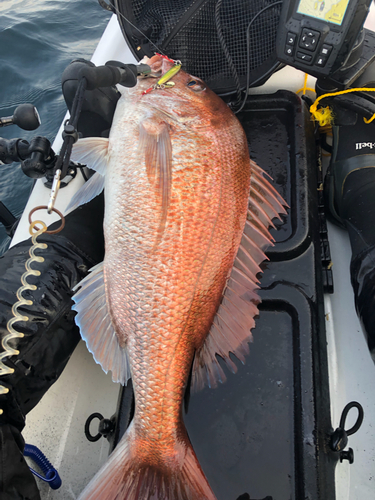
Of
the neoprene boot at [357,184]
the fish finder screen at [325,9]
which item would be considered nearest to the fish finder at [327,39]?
the fish finder screen at [325,9]

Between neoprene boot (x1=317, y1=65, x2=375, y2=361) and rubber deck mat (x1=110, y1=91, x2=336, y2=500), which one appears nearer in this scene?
rubber deck mat (x1=110, y1=91, x2=336, y2=500)

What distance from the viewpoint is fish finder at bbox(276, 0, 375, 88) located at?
4.81 ft

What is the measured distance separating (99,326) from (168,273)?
397mm

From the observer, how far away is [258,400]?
1328mm

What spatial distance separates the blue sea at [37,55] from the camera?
3.56 meters

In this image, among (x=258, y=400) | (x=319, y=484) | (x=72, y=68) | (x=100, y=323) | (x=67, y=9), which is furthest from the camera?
(x=67, y=9)

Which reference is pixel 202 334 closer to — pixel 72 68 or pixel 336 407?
pixel 336 407

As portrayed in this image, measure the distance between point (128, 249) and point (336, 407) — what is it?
1151 millimetres

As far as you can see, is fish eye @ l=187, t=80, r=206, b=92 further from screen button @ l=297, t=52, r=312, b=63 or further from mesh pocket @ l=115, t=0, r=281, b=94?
screen button @ l=297, t=52, r=312, b=63

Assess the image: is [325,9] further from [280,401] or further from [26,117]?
[280,401]

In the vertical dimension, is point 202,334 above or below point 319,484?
above

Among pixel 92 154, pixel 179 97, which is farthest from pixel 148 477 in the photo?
pixel 179 97

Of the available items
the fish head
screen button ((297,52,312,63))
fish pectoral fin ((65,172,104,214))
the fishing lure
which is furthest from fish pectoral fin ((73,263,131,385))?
screen button ((297,52,312,63))

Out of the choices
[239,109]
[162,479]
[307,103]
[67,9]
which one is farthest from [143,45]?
[67,9]
